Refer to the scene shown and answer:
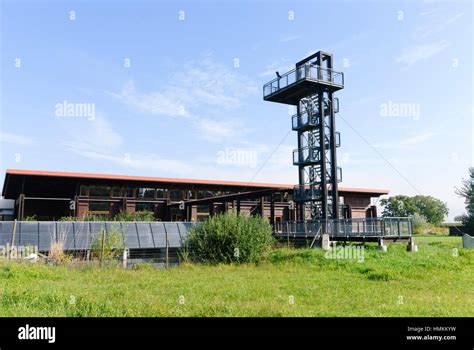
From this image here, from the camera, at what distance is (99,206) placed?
29.8 metres

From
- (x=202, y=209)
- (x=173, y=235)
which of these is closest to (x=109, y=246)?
(x=173, y=235)

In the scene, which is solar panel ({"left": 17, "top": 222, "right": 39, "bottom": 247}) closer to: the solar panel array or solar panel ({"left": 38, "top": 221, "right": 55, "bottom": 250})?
the solar panel array

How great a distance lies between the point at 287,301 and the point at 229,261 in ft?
25.1

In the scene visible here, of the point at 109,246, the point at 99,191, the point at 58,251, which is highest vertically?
the point at 99,191

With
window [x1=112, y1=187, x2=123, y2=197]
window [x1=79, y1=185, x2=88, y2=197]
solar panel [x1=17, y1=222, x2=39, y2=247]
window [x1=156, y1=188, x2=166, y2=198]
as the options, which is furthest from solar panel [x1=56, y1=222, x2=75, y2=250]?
window [x1=156, y1=188, x2=166, y2=198]

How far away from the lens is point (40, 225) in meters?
18.6

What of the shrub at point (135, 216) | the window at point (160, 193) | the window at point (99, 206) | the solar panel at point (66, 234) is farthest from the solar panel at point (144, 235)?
the window at point (160, 193)

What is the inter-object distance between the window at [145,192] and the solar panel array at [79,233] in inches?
370

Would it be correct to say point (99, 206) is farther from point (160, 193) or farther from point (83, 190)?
point (160, 193)

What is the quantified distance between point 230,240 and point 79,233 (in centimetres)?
820

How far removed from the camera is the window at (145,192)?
31.5 meters

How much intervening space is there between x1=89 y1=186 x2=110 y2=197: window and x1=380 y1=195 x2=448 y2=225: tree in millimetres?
48344
